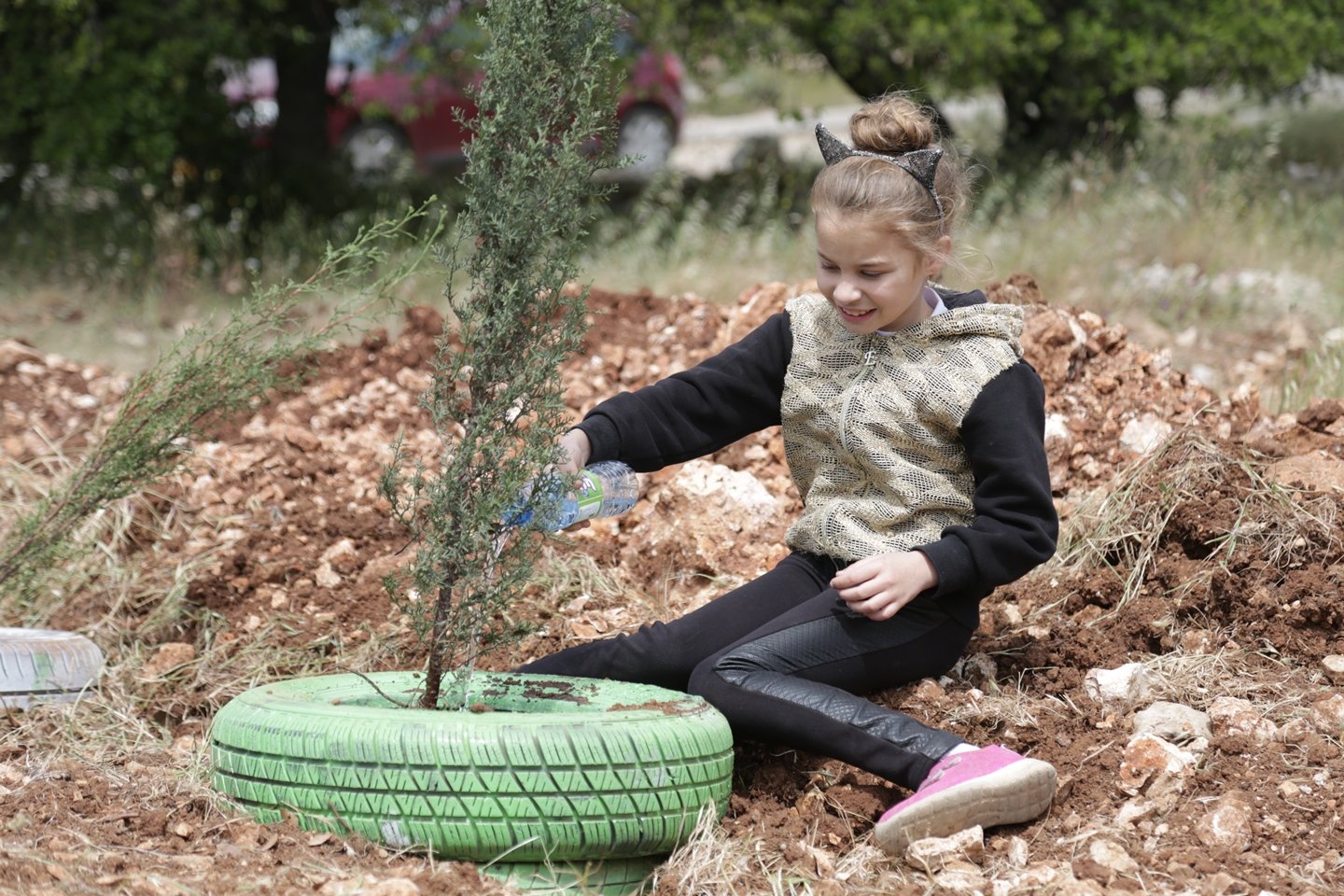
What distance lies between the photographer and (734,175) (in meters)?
11.1

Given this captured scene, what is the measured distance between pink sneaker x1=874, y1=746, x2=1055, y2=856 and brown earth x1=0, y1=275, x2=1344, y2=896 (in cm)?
7

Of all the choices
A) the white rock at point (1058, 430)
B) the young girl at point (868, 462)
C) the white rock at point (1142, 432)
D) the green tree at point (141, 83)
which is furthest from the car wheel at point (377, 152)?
the young girl at point (868, 462)

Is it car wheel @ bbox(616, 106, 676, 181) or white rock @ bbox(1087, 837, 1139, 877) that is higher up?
white rock @ bbox(1087, 837, 1139, 877)

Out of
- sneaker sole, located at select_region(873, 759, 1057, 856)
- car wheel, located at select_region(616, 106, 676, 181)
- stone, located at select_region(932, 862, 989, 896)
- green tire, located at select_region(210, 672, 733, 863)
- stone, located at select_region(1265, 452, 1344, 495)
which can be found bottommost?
car wheel, located at select_region(616, 106, 676, 181)

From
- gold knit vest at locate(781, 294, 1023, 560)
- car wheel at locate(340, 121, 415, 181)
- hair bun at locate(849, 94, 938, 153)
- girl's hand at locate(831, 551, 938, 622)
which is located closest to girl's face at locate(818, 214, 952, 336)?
gold knit vest at locate(781, 294, 1023, 560)

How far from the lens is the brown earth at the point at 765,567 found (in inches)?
103

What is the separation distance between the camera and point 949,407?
10.1 feet

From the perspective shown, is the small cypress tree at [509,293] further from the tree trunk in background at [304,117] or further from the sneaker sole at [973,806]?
the tree trunk in background at [304,117]

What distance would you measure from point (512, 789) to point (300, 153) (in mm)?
9024

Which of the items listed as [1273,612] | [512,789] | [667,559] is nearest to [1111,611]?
[1273,612]

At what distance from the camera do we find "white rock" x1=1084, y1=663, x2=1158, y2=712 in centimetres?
325

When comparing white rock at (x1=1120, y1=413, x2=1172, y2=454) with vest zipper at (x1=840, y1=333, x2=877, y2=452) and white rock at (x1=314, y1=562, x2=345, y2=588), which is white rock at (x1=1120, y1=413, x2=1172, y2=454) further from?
white rock at (x1=314, y1=562, x2=345, y2=588)

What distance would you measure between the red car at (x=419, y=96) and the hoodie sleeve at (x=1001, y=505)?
119 inches

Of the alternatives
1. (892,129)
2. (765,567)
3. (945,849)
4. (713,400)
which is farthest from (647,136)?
(945,849)
